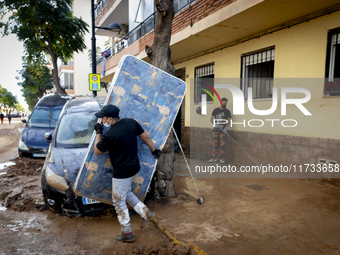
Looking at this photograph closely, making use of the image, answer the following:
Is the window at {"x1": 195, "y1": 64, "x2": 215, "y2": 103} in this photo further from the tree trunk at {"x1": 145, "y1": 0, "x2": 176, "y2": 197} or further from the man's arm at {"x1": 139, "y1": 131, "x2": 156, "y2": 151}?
the man's arm at {"x1": 139, "y1": 131, "x2": 156, "y2": 151}

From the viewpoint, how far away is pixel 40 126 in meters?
8.65

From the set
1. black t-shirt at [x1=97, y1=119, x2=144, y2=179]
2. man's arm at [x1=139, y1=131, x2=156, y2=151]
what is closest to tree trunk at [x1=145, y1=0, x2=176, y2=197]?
man's arm at [x1=139, y1=131, x2=156, y2=151]

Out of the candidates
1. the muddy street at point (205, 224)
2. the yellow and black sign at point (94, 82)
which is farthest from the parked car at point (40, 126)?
the muddy street at point (205, 224)

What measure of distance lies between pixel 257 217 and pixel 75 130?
367 centimetres

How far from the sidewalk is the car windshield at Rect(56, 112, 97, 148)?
1752mm

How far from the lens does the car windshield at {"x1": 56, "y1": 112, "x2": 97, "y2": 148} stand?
4762 mm

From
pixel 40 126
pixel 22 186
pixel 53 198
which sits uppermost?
pixel 40 126

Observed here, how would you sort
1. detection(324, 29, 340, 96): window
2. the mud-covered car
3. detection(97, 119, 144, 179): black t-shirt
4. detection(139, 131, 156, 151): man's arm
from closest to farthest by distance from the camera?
detection(97, 119, 144, 179): black t-shirt < detection(139, 131, 156, 151): man's arm < the mud-covered car < detection(324, 29, 340, 96): window

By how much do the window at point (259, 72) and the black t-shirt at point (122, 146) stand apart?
17.8 ft

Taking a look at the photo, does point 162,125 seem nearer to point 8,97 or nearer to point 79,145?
point 79,145

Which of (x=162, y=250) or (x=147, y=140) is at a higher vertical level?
(x=147, y=140)

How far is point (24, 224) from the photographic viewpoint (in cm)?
395

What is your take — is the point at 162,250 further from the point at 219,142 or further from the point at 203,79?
the point at 203,79

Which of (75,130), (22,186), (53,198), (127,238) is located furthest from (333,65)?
(22,186)
